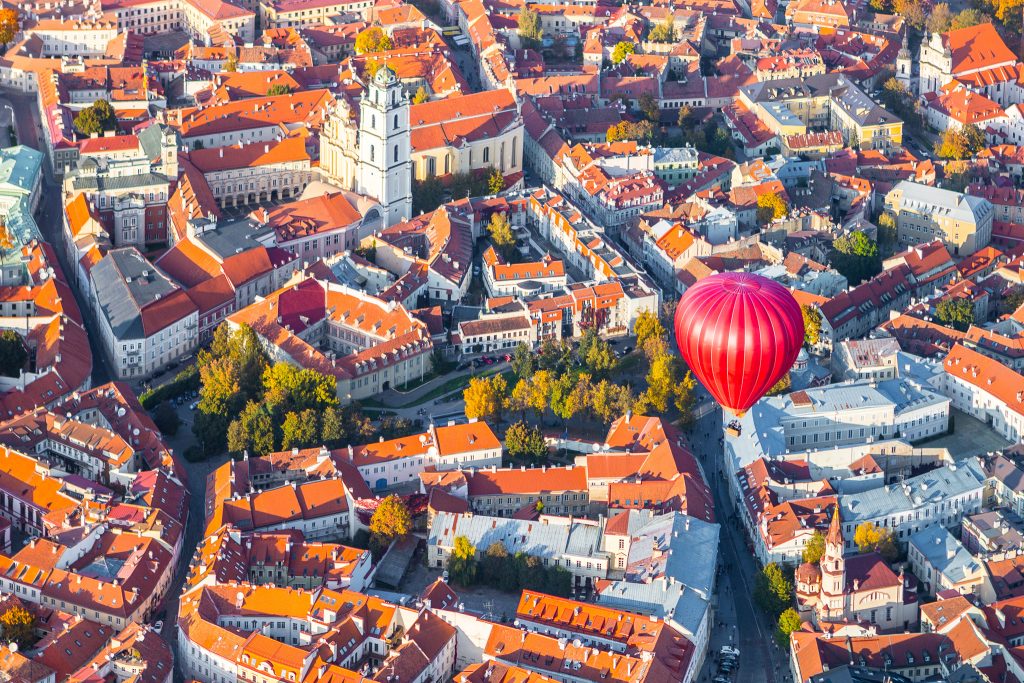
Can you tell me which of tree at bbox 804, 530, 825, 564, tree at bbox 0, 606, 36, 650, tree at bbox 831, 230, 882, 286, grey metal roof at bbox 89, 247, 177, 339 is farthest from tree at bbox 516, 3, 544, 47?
tree at bbox 0, 606, 36, 650

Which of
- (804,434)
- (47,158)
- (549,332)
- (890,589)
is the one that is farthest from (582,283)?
(47,158)

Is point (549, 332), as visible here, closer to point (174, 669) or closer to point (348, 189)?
point (348, 189)

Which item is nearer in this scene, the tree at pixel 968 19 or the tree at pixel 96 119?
the tree at pixel 96 119

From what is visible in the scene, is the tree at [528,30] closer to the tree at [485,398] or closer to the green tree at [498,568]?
the tree at [485,398]

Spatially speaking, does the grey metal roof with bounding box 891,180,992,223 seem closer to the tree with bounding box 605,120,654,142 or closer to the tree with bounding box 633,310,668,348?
the tree with bounding box 605,120,654,142

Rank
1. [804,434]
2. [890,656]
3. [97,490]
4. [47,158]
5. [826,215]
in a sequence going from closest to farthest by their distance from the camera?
1. [890,656]
2. [97,490]
3. [804,434]
4. [826,215]
5. [47,158]

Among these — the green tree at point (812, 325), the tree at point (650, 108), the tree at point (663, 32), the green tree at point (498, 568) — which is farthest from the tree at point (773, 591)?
the tree at point (663, 32)
